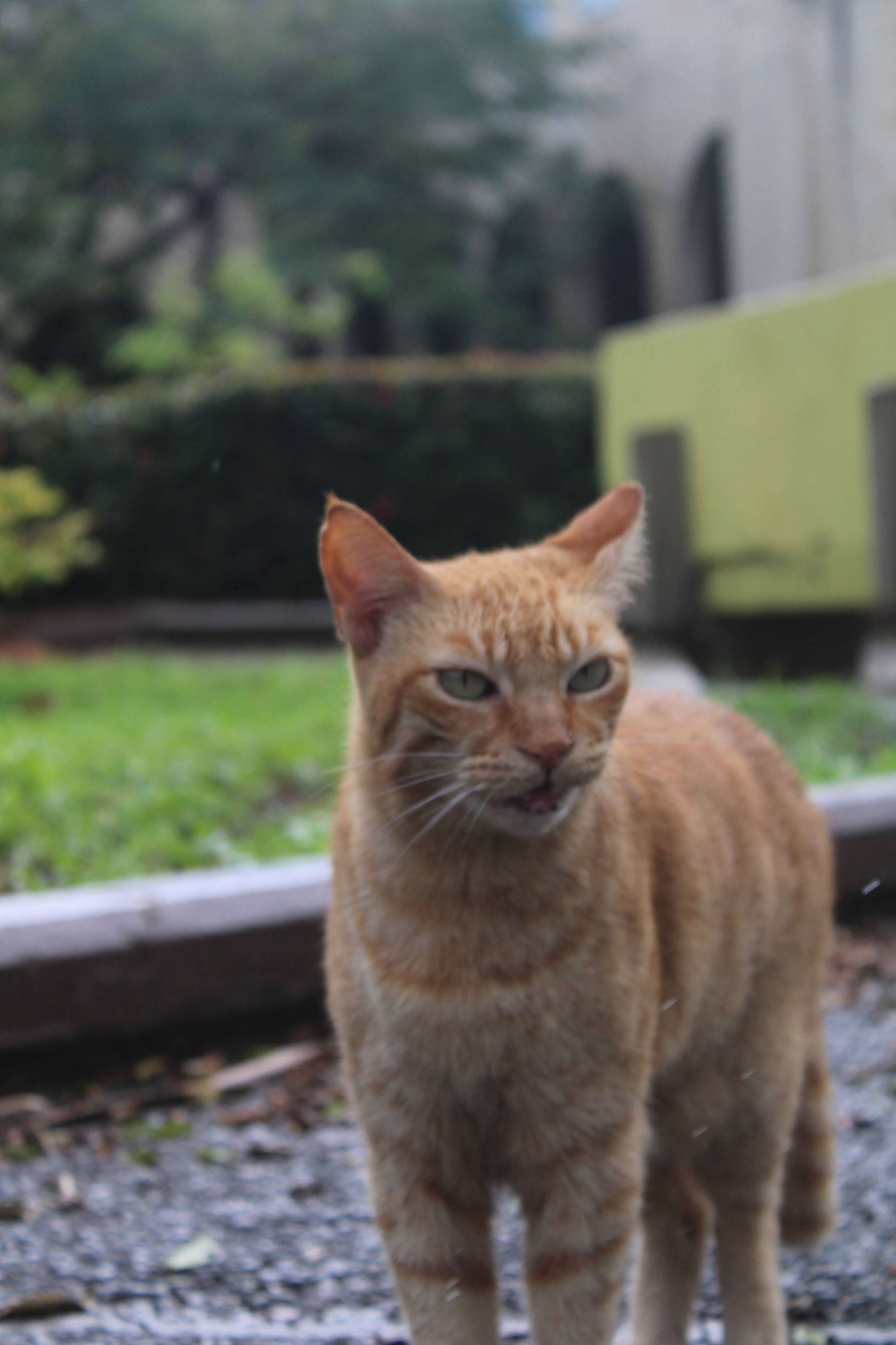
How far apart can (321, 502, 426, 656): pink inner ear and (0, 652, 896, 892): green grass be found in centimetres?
232

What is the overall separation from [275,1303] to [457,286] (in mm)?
18321

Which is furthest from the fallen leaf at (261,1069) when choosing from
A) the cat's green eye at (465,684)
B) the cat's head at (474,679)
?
the cat's green eye at (465,684)

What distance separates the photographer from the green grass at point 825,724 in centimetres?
545

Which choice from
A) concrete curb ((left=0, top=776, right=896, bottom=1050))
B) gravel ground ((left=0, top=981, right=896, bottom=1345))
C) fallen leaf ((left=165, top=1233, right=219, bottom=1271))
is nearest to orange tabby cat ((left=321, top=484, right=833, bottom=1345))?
gravel ground ((left=0, top=981, right=896, bottom=1345))

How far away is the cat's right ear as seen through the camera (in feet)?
6.88

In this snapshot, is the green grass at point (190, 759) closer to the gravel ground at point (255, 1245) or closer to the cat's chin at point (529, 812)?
the gravel ground at point (255, 1245)

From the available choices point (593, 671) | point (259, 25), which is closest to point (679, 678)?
point (593, 671)

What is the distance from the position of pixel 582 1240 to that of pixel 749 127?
17.9 metres

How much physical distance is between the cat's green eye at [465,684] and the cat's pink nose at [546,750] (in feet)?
0.37

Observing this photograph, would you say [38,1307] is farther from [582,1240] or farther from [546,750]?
[546,750]

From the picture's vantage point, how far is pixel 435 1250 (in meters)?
2.06

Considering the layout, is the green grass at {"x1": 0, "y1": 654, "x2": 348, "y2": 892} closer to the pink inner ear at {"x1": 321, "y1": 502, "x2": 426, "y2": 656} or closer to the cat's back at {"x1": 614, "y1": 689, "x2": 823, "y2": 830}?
the cat's back at {"x1": 614, "y1": 689, "x2": 823, "y2": 830}

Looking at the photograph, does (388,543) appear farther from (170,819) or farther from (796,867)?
(170,819)

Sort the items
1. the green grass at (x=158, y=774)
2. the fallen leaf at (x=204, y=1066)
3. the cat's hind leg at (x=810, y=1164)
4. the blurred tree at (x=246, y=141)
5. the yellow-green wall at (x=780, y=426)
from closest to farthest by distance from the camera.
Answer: the cat's hind leg at (x=810, y=1164) < the fallen leaf at (x=204, y=1066) < the green grass at (x=158, y=774) < the yellow-green wall at (x=780, y=426) < the blurred tree at (x=246, y=141)
